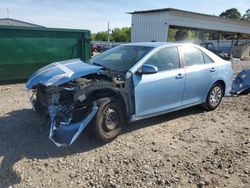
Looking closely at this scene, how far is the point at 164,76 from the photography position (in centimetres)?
511

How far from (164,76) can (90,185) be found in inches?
101

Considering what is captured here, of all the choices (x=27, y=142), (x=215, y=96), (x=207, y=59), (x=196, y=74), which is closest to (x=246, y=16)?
(x=215, y=96)

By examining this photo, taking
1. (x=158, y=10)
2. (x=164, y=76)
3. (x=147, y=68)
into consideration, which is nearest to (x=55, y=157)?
(x=147, y=68)

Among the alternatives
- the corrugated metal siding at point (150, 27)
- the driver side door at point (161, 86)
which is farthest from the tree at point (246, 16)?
the driver side door at point (161, 86)

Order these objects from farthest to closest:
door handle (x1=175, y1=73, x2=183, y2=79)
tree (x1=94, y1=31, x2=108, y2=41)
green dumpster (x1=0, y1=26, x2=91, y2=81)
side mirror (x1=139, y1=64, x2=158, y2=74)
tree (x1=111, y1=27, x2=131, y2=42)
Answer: tree (x1=94, y1=31, x2=108, y2=41), tree (x1=111, y1=27, x2=131, y2=42), green dumpster (x1=0, y1=26, x2=91, y2=81), door handle (x1=175, y1=73, x2=183, y2=79), side mirror (x1=139, y1=64, x2=158, y2=74)

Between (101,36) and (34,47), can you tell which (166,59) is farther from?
(101,36)

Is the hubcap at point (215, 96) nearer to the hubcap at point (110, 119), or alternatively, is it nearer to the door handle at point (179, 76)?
the door handle at point (179, 76)

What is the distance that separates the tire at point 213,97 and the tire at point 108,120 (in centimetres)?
256

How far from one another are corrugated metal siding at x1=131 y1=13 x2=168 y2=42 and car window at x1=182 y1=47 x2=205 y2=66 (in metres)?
14.1

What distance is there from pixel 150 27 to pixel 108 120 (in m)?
17.2

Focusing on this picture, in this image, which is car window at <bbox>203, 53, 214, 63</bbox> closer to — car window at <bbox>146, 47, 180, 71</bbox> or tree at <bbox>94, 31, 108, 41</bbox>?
car window at <bbox>146, 47, 180, 71</bbox>

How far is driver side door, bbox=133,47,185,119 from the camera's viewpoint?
477 cm

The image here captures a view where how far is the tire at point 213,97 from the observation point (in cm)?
631

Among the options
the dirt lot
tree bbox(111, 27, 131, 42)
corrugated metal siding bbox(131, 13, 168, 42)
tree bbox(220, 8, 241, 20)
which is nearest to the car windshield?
the dirt lot
